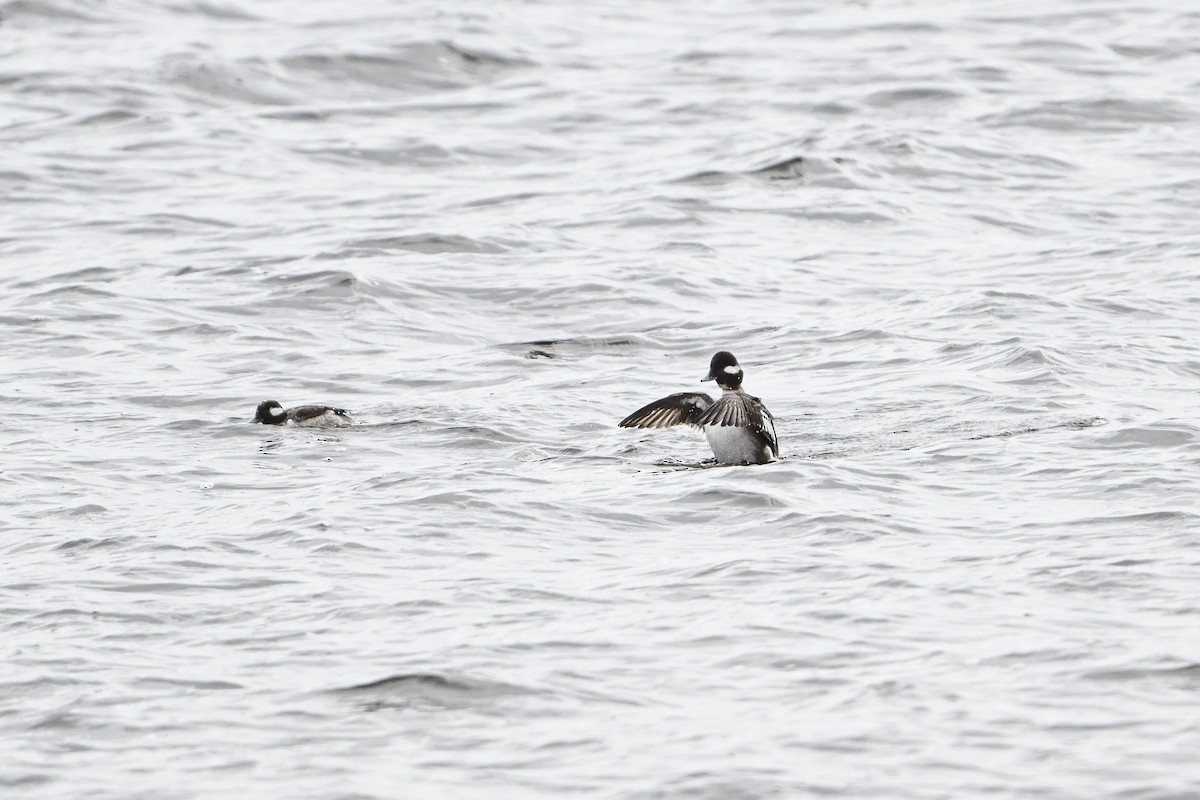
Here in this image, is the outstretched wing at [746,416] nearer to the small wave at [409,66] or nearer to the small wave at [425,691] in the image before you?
the small wave at [425,691]

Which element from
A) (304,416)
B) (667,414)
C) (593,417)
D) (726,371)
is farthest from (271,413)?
(726,371)

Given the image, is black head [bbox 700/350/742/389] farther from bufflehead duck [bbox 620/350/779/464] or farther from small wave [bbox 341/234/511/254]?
small wave [bbox 341/234/511/254]

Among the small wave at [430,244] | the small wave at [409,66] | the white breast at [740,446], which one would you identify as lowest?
the white breast at [740,446]

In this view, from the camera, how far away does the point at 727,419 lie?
12.2 m

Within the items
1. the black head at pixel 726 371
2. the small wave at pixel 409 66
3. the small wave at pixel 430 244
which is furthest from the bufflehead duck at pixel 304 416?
the small wave at pixel 409 66

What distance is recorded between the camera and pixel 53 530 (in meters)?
10.6

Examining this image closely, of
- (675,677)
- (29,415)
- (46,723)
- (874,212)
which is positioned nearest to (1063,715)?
(675,677)

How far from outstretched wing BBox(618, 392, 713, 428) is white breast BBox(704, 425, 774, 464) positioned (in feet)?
1.21

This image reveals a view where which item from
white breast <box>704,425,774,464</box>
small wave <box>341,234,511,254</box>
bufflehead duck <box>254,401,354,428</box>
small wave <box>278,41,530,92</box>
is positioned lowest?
white breast <box>704,425,774,464</box>

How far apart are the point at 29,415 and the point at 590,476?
4.26m

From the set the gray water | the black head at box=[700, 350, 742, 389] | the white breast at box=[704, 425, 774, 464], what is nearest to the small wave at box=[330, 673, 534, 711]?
the gray water

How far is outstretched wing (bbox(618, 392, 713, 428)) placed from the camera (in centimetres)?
1259

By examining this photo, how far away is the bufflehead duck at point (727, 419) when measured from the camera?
1213 centimetres

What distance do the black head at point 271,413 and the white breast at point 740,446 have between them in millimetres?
2948
